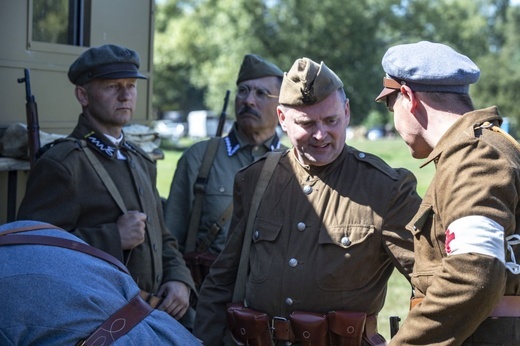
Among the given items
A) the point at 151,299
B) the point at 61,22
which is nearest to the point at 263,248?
the point at 151,299

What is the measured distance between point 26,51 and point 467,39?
138ft

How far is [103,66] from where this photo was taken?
15.0ft

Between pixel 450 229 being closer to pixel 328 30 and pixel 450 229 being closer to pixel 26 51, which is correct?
pixel 26 51

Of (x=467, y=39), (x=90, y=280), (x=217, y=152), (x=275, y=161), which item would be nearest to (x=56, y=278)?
(x=90, y=280)

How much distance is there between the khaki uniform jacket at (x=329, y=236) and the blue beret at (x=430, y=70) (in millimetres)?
691

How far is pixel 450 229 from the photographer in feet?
8.51

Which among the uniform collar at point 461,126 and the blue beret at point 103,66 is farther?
the blue beret at point 103,66

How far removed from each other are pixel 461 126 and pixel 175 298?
2.28m

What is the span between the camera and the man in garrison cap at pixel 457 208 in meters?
2.52

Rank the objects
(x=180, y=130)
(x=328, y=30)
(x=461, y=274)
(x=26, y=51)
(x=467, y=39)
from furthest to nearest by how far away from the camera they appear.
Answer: (x=180, y=130)
(x=467, y=39)
(x=328, y=30)
(x=26, y=51)
(x=461, y=274)

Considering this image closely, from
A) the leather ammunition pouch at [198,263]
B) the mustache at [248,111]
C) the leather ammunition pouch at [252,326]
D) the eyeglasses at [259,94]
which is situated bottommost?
the leather ammunition pouch at [198,263]

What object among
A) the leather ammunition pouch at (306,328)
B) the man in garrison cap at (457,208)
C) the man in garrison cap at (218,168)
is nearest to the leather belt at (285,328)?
the leather ammunition pouch at (306,328)

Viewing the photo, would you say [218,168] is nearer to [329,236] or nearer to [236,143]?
[236,143]

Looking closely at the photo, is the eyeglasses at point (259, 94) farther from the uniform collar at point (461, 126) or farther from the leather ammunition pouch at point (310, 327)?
the uniform collar at point (461, 126)
